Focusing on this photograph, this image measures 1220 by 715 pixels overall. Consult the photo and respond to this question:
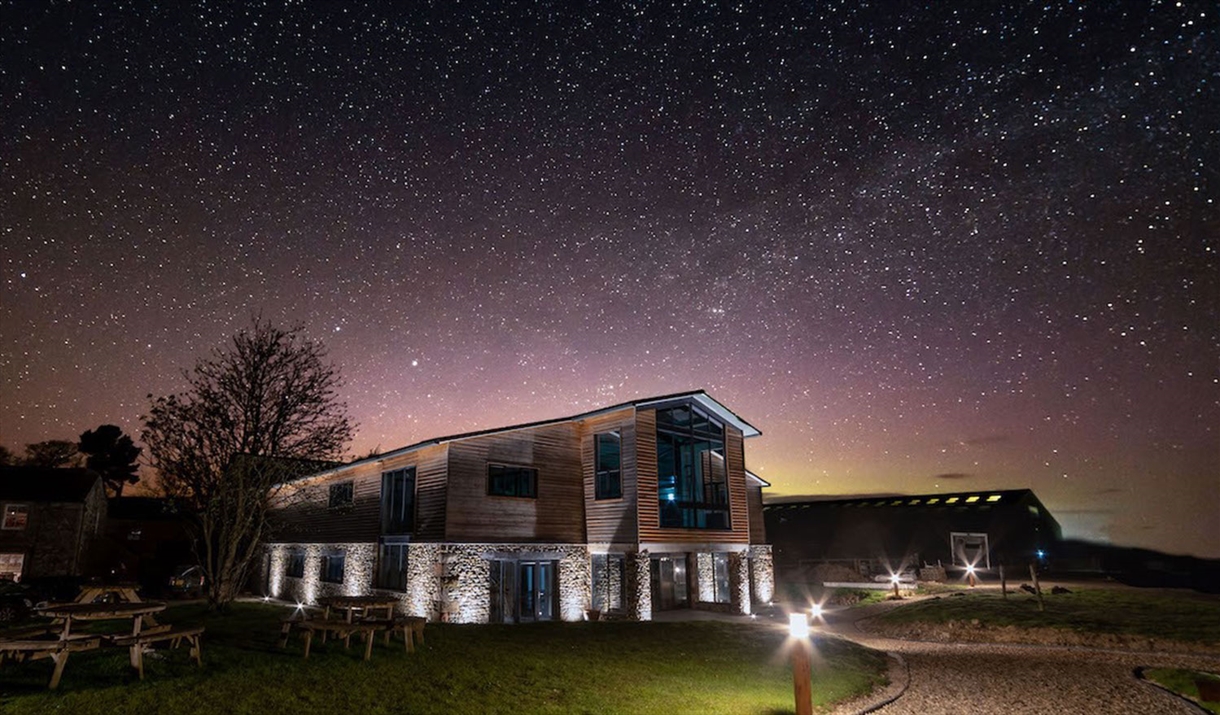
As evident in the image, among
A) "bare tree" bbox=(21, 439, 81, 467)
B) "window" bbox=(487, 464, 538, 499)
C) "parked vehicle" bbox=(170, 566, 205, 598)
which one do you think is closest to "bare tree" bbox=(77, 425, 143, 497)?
"bare tree" bbox=(21, 439, 81, 467)

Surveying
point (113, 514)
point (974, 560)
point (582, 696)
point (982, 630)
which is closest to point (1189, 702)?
point (982, 630)

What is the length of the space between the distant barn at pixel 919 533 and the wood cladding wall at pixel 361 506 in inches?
1061

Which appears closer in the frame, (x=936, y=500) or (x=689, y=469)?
(x=689, y=469)

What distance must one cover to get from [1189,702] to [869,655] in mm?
6224

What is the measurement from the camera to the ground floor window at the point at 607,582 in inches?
907

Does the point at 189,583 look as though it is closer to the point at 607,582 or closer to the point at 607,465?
the point at 607,582

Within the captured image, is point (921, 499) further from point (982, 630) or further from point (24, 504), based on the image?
point (24, 504)

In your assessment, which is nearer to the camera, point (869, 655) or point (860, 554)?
point (869, 655)

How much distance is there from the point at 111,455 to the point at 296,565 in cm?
4656

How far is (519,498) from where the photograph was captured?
22.3 meters

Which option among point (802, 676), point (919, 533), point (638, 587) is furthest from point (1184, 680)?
point (919, 533)

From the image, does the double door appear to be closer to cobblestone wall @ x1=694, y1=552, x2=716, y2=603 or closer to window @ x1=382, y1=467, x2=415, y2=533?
cobblestone wall @ x1=694, y1=552, x2=716, y2=603

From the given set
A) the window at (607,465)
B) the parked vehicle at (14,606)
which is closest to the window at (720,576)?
the window at (607,465)

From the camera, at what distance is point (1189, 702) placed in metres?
12.4
